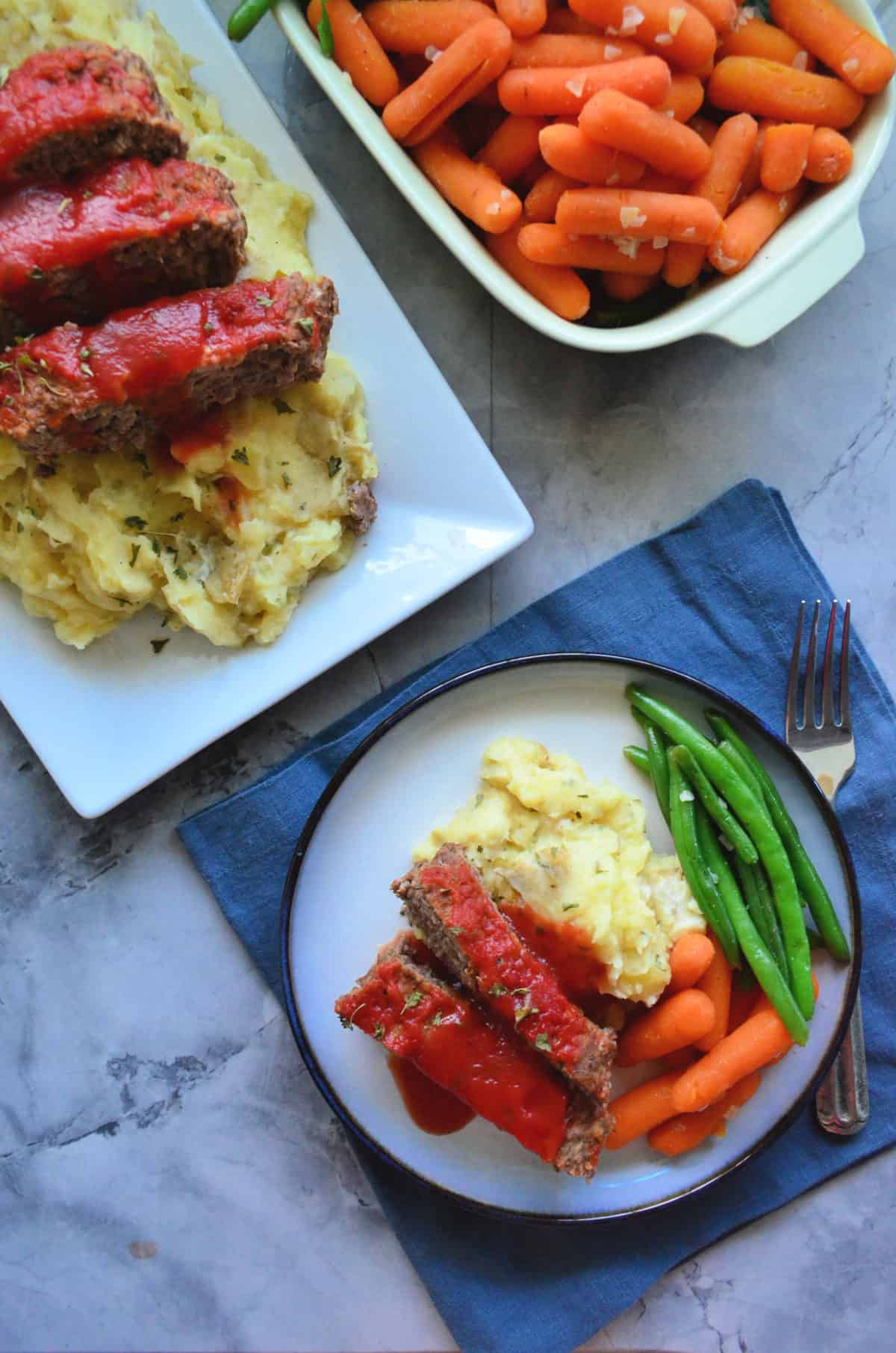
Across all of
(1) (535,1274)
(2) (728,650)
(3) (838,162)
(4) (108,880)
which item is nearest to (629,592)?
(2) (728,650)

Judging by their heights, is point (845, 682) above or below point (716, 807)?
below

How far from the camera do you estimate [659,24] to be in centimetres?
316

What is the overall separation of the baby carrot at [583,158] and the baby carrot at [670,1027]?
256cm

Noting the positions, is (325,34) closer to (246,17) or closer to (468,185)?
(246,17)

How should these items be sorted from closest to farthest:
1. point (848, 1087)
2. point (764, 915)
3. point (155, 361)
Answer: point (155, 361) < point (764, 915) < point (848, 1087)

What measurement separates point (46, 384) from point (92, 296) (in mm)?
313

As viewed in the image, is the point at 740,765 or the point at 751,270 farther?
the point at 740,765

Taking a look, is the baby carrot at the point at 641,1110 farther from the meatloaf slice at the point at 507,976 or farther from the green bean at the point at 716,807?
the green bean at the point at 716,807

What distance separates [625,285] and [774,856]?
192 cm

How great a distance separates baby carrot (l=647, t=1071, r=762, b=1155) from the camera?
11.5 feet

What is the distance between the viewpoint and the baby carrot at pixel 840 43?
10.5 feet

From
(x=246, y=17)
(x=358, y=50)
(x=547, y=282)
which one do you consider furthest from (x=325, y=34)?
(x=547, y=282)

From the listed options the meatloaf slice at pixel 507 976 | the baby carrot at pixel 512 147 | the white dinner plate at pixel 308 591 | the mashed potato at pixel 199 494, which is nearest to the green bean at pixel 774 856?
the meatloaf slice at pixel 507 976

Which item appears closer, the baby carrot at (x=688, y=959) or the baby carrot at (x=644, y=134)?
the baby carrot at (x=644, y=134)
